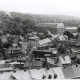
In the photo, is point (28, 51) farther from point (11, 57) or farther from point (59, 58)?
point (59, 58)

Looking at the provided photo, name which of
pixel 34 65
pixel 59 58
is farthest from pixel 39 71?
pixel 59 58

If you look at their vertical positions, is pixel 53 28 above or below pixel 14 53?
above

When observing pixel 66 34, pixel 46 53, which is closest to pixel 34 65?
pixel 46 53

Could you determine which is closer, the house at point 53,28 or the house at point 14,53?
the house at point 14,53

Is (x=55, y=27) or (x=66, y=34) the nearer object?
(x=66, y=34)

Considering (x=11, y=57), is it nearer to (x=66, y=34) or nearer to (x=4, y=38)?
(x=4, y=38)

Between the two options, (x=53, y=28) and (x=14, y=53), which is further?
(x=53, y=28)

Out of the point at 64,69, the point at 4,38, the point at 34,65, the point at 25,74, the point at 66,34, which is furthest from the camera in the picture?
the point at 66,34

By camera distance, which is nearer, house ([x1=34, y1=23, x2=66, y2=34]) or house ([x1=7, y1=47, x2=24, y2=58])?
house ([x1=7, y1=47, x2=24, y2=58])

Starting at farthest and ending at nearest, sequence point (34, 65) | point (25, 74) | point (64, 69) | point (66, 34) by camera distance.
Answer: point (66, 34)
point (34, 65)
point (64, 69)
point (25, 74)
